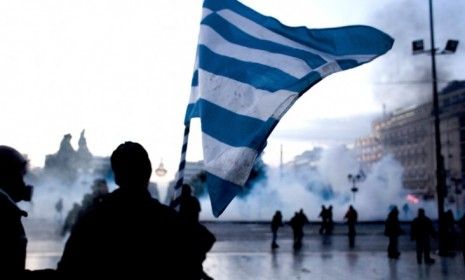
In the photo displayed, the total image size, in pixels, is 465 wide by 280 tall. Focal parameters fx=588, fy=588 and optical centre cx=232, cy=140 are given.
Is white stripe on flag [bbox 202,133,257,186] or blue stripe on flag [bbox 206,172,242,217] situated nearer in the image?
blue stripe on flag [bbox 206,172,242,217]

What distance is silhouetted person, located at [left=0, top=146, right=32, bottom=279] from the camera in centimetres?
269

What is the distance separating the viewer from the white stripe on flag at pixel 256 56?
18.0 feet

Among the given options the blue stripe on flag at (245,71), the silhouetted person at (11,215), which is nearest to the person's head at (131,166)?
the silhouetted person at (11,215)

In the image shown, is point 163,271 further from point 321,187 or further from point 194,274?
point 321,187

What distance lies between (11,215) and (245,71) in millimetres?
3094

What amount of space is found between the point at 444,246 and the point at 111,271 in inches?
770

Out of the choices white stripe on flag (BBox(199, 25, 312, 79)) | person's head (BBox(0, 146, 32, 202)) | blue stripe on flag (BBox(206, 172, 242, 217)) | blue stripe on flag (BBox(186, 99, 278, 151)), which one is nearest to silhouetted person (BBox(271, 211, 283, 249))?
white stripe on flag (BBox(199, 25, 312, 79))

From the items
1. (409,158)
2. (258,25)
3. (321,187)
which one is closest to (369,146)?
(409,158)

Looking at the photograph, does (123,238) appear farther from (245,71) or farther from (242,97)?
(245,71)

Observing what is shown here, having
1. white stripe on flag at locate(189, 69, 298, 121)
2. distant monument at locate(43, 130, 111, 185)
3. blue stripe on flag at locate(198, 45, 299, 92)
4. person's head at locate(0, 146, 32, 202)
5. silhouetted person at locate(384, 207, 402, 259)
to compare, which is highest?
distant monument at locate(43, 130, 111, 185)

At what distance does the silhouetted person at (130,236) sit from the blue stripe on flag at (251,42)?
3.01 m

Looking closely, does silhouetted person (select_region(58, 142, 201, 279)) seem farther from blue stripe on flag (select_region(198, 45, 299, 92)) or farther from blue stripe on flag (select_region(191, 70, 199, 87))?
blue stripe on flag (select_region(198, 45, 299, 92))

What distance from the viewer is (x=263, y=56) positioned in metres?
5.67

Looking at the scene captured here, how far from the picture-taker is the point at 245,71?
5.49m
